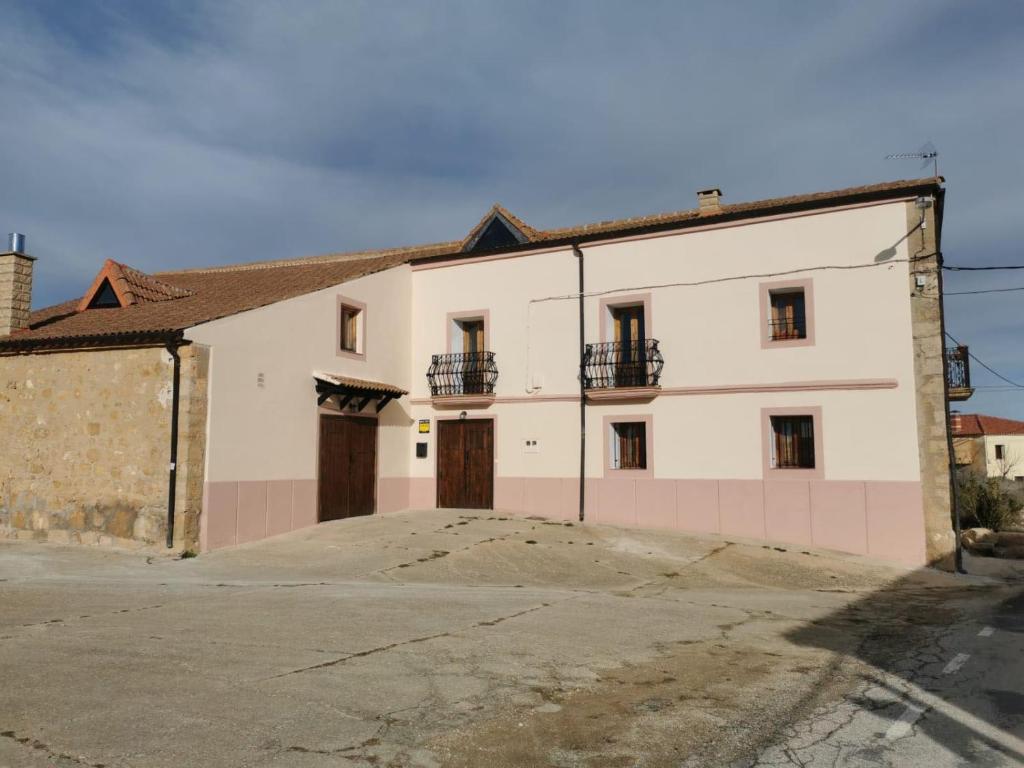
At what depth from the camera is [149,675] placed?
5902 millimetres

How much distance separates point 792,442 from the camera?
50.2 feet

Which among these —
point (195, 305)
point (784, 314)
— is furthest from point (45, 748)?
point (784, 314)

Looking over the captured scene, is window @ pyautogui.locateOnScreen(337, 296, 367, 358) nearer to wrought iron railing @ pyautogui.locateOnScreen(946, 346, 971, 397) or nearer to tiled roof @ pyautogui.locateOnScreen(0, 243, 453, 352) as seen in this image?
tiled roof @ pyautogui.locateOnScreen(0, 243, 453, 352)

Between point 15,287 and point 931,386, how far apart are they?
17278 mm

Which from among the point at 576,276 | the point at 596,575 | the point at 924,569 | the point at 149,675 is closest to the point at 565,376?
the point at 576,276

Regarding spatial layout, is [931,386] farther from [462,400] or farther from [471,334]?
[471,334]

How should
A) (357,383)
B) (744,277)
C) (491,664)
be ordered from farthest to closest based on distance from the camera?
1. (357,383)
2. (744,277)
3. (491,664)

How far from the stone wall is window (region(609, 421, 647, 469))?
820 cm

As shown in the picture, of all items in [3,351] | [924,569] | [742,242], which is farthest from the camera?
[742,242]

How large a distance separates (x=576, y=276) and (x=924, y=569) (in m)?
8.73

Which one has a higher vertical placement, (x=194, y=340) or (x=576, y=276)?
(x=576, y=276)

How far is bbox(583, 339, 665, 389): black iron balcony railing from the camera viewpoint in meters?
16.4

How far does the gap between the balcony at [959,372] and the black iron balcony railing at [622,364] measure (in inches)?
206

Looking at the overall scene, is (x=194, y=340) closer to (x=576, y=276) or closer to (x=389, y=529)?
(x=389, y=529)
